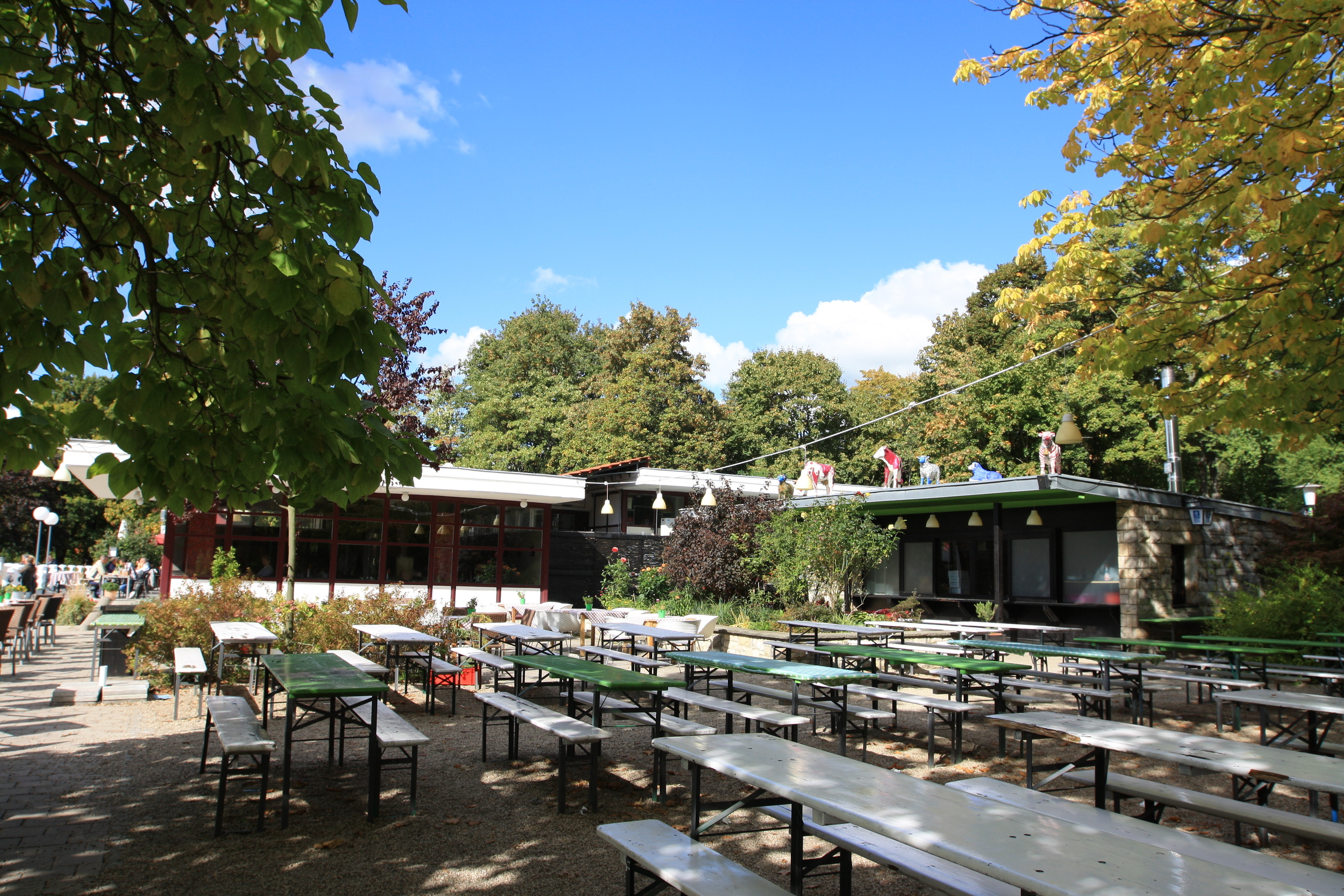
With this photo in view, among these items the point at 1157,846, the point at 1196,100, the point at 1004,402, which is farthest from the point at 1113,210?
the point at 1004,402

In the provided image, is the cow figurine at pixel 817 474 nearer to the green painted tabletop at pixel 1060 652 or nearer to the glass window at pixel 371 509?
the green painted tabletop at pixel 1060 652

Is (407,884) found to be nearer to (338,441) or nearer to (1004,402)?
(338,441)

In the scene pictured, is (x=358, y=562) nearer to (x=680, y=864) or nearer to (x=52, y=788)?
(x=52, y=788)

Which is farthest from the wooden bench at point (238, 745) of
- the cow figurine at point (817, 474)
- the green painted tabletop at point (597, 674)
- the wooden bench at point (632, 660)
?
the cow figurine at point (817, 474)

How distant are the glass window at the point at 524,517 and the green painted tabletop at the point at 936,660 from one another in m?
12.2

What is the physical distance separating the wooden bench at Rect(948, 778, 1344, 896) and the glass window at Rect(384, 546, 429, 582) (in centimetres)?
1652

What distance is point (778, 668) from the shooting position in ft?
22.9

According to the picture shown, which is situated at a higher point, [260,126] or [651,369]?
[651,369]

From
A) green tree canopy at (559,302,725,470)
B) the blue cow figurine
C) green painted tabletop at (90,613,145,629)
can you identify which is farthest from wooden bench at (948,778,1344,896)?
green tree canopy at (559,302,725,470)

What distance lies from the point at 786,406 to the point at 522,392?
43.4ft

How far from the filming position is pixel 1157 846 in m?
2.89

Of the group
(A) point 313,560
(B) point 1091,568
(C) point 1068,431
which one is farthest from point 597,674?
(A) point 313,560

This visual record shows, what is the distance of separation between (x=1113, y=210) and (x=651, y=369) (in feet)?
101

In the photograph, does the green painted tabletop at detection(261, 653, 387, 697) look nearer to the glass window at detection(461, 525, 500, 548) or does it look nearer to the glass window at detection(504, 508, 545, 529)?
the glass window at detection(461, 525, 500, 548)
